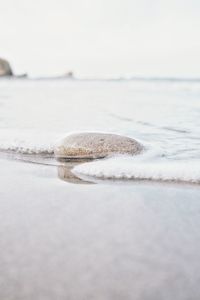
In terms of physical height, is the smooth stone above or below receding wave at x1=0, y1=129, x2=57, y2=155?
above

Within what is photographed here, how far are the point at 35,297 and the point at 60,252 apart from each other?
393mm

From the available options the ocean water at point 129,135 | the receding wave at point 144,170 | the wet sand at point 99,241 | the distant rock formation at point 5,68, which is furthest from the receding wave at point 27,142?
the distant rock formation at point 5,68

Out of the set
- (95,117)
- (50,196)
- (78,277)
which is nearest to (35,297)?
(78,277)

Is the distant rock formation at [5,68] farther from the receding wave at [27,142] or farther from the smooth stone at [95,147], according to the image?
the smooth stone at [95,147]

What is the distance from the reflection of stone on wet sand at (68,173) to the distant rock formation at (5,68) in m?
65.1

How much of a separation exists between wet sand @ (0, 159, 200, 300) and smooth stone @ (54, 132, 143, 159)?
3.82 ft

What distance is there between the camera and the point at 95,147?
4363mm

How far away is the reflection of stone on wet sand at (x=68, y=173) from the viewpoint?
3287mm

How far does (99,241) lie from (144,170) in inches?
58.5

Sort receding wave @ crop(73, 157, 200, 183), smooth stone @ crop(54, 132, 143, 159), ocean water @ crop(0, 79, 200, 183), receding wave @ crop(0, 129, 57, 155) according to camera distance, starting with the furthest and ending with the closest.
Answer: receding wave @ crop(0, 129, 57, 155) < smooth stone @ crop(54, 132, 143, 159) < ocean water @ crop(0, 79, 200, 183) < receding wave @ crop(73, 157, 200, 183)

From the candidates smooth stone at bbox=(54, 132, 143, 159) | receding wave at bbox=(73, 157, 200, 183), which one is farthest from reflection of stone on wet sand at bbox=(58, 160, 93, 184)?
smooth stone at bbox=(54, 132, 143, 159)

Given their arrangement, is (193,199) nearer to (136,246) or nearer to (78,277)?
(136,246)

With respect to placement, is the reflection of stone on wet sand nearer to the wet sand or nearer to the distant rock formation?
the wet sand

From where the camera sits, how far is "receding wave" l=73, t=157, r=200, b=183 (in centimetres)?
328
